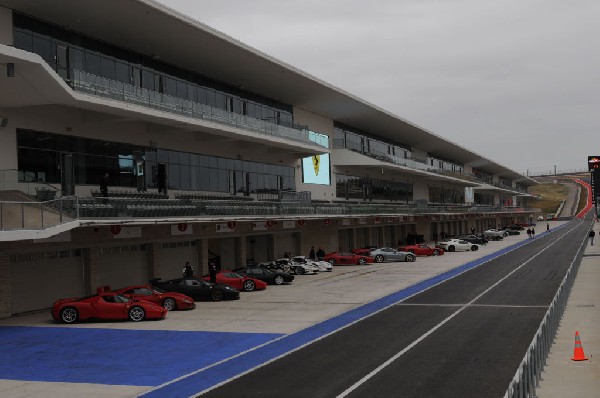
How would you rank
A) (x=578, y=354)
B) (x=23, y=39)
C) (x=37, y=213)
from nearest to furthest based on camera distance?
1. (x=578, y=354)
2. (x=37, y=213)
3. (x=23, y=39)

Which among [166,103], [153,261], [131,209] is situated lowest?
[153,261]

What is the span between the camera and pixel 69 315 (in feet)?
77.3

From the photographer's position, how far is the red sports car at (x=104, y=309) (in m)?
23.6

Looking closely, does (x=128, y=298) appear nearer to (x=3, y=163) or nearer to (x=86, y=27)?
(x=3, y=163)

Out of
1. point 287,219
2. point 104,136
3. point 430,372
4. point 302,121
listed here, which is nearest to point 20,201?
point 104,136

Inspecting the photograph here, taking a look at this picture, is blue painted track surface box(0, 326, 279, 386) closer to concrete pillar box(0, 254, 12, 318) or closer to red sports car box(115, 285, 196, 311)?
concrete pillar box(0, 254, 12, 318)

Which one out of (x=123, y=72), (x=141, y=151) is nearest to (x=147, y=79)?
(x=123, y=72)

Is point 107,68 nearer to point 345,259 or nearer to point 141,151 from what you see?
point 141,151

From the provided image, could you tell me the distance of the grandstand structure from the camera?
2527cm

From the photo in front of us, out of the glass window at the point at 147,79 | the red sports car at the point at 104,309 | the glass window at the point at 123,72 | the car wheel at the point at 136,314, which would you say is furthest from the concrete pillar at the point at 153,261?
the car wheel at the point at 136,314

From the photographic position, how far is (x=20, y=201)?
2072cm

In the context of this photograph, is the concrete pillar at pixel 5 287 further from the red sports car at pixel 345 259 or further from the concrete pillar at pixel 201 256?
the red sports car at pixel 345 259

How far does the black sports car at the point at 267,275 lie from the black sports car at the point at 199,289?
553 cm

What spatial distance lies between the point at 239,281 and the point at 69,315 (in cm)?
1056
